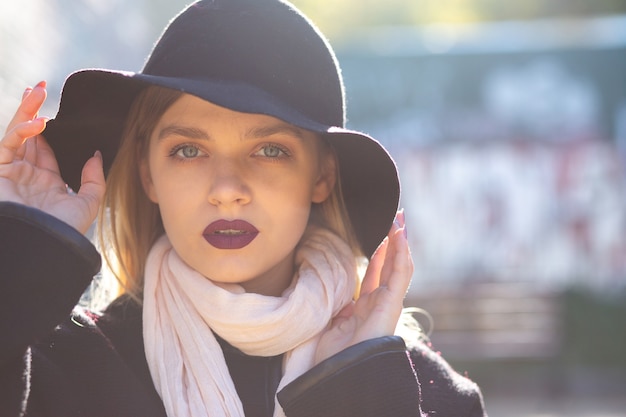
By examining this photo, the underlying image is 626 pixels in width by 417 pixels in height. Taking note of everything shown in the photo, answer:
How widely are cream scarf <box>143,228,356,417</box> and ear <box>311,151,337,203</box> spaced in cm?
27

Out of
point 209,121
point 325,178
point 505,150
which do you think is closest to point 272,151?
point 209,121

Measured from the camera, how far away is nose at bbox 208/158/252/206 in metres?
2.33

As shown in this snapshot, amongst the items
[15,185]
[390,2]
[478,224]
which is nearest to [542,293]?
[478,224]

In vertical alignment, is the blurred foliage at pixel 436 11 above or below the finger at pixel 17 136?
above

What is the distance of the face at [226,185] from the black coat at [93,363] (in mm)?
248

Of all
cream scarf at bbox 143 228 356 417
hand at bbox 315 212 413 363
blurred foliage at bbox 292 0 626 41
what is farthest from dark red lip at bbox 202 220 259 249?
blurred foliage at bbox 292 0 626 41

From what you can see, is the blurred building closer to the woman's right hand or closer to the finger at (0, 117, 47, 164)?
the woman's right hand

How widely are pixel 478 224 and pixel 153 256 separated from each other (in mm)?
11271

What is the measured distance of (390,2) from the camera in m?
30.2

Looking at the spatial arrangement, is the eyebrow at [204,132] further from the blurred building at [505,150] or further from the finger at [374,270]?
the blurred building at [505,150]

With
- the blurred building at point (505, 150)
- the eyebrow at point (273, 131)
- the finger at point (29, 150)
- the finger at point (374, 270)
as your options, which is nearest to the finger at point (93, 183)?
the finger at point (29, 150)

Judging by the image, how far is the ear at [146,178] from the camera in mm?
2637

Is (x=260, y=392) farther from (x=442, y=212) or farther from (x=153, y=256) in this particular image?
(x=442, y=212)

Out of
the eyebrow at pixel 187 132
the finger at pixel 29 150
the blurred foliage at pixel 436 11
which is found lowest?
the finger at pixel 29 150
